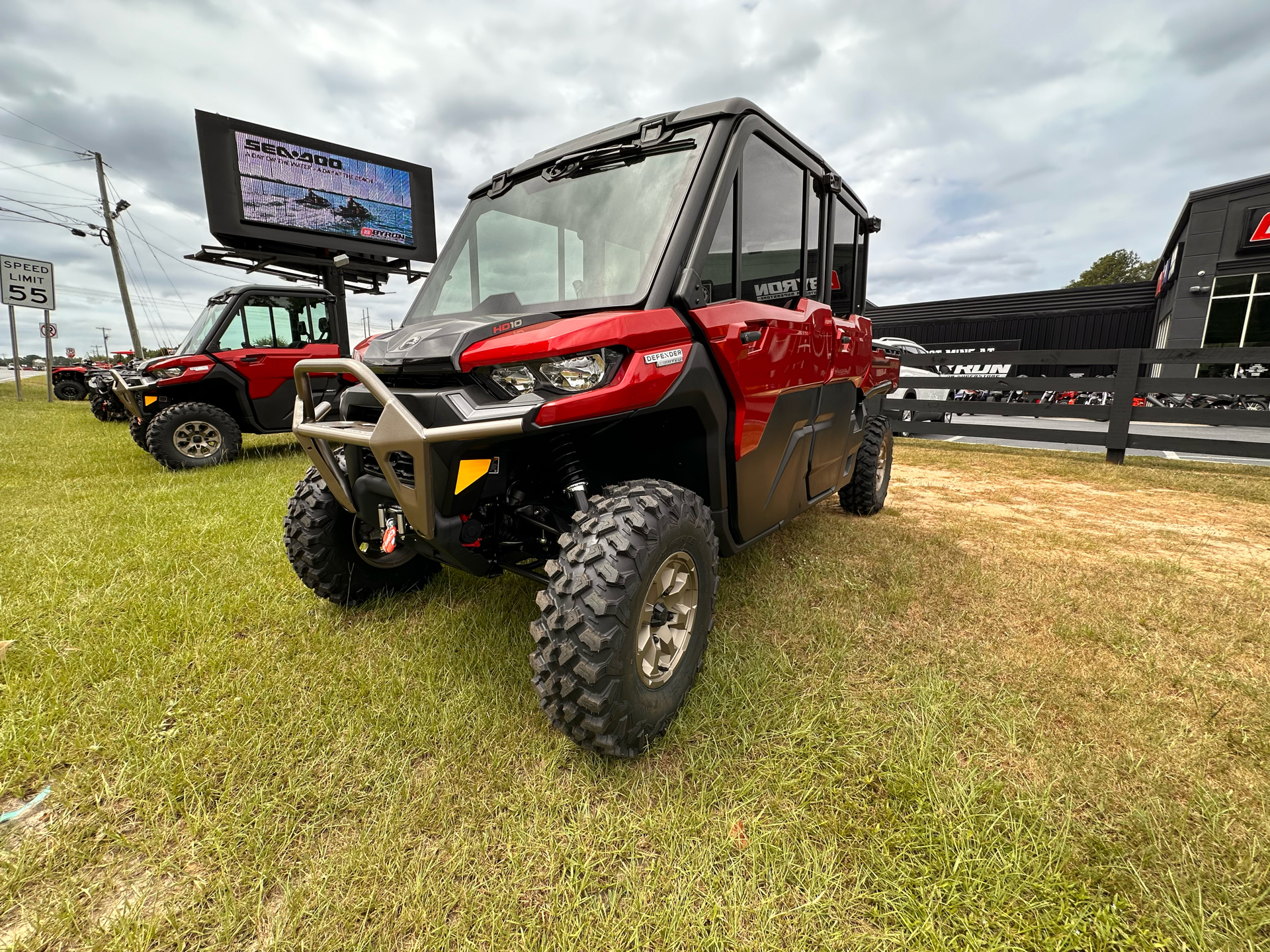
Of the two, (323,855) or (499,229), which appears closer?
(323,855)

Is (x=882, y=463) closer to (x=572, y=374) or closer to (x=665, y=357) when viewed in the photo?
(x=665, y=357)

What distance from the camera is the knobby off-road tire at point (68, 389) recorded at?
18.8 metres

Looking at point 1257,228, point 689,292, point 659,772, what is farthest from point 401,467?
point 1257,228

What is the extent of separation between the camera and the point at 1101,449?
28.0 ft

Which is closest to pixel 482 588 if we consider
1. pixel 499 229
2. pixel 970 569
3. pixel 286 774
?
pixel 286 774

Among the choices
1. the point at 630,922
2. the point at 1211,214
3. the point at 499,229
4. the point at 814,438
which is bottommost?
the point at 630,922

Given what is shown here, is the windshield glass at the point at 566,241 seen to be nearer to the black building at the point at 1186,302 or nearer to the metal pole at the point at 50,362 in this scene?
the black building at the point at 1186,302

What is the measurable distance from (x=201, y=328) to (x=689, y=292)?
24.4 feet

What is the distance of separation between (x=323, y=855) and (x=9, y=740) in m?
1.25

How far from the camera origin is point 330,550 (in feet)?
8.30

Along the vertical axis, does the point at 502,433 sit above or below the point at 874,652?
above

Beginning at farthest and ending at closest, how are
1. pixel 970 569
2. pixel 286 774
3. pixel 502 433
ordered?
pixel 970 569 < pixel 286 774 < pixel 502 433

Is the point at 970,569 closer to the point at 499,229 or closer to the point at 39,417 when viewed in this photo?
the point at 499,229

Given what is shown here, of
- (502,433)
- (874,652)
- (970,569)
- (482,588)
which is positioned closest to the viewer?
(502,433)
